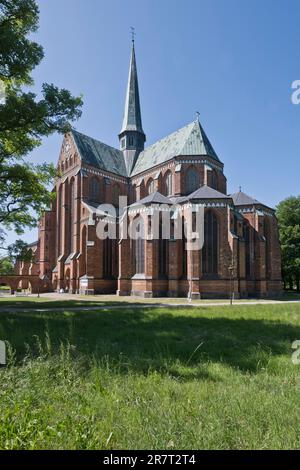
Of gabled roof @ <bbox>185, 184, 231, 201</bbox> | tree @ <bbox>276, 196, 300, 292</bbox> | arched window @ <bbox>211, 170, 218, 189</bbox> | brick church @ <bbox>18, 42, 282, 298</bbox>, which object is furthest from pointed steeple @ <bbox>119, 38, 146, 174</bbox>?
tree @ <bbox>276, 196, 300, 292</bbox>

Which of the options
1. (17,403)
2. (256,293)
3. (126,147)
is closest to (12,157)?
(17,403)

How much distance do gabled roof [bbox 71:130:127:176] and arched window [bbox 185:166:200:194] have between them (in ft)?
37.7

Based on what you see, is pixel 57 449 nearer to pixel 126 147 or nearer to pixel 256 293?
pixel 256 293

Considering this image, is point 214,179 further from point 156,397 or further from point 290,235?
point 156,397

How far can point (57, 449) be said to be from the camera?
292 centimetres

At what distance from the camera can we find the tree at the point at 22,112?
1226cm

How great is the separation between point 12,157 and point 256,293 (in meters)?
24.0

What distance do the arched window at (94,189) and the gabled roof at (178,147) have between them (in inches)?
230

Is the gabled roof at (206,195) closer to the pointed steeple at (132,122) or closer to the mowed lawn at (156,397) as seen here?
the pointed steeple at (132,122)

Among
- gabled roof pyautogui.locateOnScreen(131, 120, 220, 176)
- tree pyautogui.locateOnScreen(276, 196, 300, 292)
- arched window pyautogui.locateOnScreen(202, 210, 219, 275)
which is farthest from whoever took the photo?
tree pyautogui.locateOnScreen(276, 196, 300, 292)

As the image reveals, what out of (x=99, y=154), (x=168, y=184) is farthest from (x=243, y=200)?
(x=99, y=154)

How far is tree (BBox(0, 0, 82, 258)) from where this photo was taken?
12.3 metres

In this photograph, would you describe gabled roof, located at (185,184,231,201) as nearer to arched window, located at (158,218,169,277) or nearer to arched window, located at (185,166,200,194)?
arched window, located at (158,218,169,277)

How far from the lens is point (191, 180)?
1394 inches
